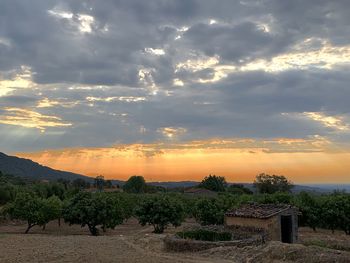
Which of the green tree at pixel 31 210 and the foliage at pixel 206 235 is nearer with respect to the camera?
the foliage at pixel 206 235

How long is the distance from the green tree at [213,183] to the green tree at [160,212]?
85.6 meters

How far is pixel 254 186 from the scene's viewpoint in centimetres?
12381

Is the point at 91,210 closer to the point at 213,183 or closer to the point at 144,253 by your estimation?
the point at 144,253

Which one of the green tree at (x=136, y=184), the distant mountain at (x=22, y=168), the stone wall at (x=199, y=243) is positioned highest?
the distant mountain at (x=22, y=168)

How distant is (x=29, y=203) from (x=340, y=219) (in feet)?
96.7

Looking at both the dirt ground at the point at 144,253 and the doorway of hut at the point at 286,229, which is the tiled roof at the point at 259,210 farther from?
the dirt ground at the point at 144,253

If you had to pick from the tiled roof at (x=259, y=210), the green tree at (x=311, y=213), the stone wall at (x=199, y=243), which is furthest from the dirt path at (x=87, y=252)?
the green tree at (x=311, y=213)

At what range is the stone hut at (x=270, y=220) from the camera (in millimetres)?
28500

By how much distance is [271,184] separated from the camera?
120 metres

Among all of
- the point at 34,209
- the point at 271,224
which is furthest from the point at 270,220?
the point at 34,209

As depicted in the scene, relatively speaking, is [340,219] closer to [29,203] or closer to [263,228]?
[263,228]

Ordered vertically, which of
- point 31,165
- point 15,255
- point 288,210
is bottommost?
point 15,255

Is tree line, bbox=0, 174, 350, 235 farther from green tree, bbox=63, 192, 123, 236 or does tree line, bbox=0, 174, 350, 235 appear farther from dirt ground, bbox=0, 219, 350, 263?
dirt ground, bbox=0, 219, 350, 263

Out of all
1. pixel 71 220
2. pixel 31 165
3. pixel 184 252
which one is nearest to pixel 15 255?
pixel 184 252
